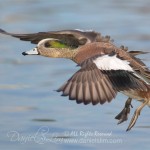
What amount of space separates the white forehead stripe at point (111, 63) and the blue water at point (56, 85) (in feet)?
2.87

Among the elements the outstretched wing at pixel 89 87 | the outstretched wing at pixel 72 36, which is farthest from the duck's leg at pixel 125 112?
the outstretched wing at pixel 89 87

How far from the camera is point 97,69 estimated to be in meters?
8.16

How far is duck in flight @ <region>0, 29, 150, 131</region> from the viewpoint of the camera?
8.01 metres

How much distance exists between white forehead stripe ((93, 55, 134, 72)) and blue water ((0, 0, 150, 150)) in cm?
87

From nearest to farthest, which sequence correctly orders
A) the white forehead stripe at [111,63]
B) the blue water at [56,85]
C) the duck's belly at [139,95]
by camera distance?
the white forehead stripe at [111,63], the duck's belly at [139,95], the blue water at [56,85]

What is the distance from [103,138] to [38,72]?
6.63 ft

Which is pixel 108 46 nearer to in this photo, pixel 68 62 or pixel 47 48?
pixel 47 48

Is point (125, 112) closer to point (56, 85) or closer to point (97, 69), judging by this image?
point (97, 69)

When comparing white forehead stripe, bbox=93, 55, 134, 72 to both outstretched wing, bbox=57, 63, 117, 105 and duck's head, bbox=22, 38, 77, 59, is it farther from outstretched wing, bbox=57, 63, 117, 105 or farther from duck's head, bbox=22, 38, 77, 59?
duck's head, bbox=22, 38, 77, 59

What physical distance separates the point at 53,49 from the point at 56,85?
3.42ft

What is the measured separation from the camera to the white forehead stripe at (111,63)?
8.18 m

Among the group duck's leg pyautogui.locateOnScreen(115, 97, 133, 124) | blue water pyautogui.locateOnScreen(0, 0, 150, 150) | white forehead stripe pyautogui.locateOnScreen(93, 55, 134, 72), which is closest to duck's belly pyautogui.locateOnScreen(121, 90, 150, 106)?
duck's leg pyautogui.locateOnScreen(115, 97, 133, 124)

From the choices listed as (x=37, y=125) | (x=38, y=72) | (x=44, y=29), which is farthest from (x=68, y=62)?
(x=37, y=125)

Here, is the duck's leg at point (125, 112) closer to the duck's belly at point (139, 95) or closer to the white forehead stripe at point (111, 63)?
the duck's belly at point (139, 95)
